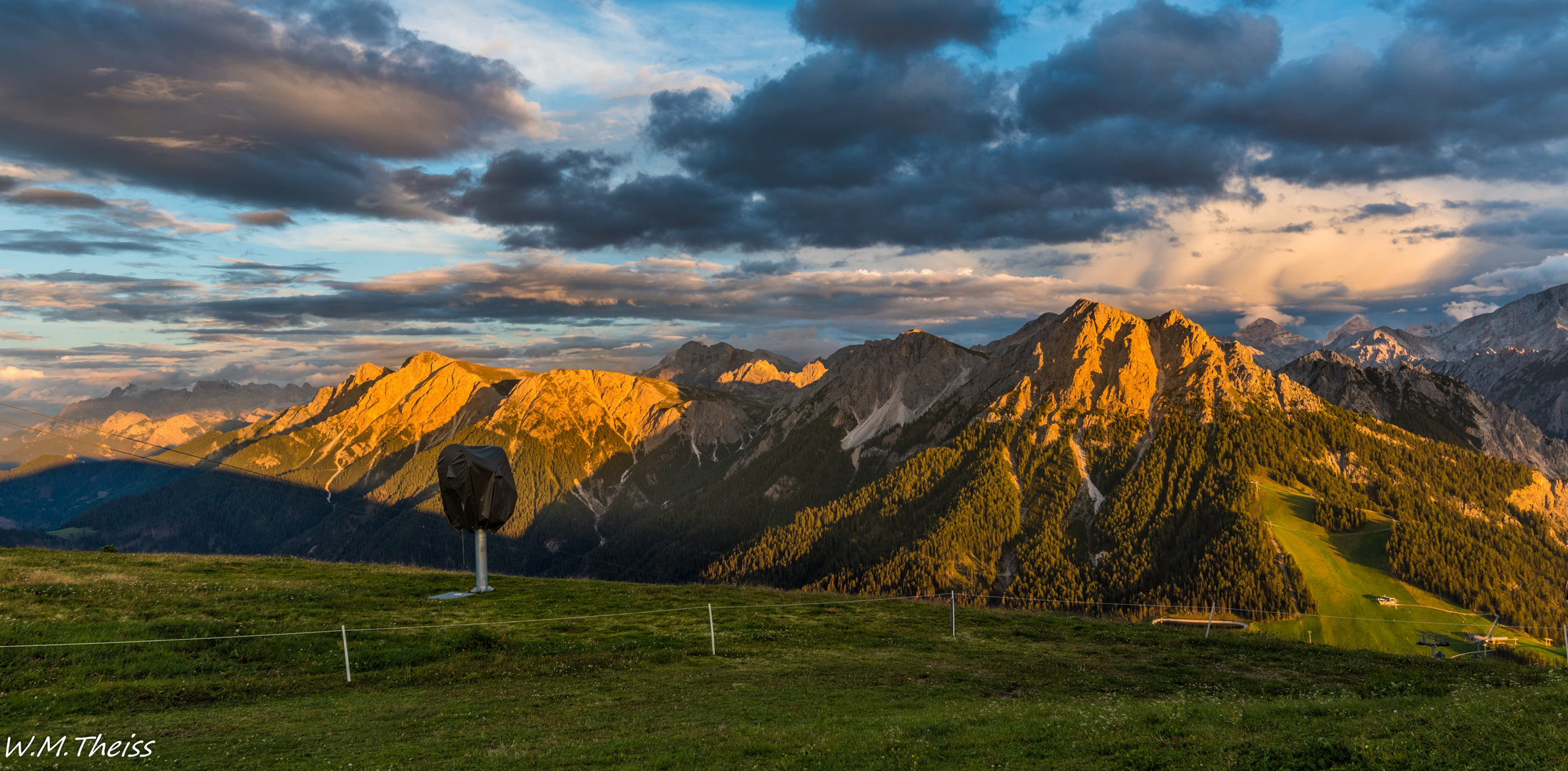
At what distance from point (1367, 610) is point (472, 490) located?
207m

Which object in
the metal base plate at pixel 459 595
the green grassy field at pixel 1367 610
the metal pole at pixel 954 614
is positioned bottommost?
the green grassy field at pixel 1367 610

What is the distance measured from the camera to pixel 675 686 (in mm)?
27547


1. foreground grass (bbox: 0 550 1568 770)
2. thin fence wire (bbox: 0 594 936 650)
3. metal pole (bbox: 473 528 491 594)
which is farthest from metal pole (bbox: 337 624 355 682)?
metal pole (bbox: 473 528 491 594)

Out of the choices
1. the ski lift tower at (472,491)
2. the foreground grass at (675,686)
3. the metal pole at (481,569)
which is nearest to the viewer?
the foreground grass at (675,686)

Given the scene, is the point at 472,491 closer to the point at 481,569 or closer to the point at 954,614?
the point at 481,569

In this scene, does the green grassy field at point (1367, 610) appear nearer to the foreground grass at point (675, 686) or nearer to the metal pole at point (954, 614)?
the metal pole at point (954, 614)

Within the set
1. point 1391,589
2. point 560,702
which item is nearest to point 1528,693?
point 560,702

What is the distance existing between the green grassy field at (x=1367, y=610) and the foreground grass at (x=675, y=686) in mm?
151809

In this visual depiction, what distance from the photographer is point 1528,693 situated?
60.5ft

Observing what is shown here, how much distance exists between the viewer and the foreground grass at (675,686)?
16.7 meters

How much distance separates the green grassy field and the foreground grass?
15181cm

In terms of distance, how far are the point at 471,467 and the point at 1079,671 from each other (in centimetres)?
3705

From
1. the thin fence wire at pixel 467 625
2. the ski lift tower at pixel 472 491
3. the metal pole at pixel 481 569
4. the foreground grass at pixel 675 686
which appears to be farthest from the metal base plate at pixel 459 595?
the thin fence wire at pixel 467 625

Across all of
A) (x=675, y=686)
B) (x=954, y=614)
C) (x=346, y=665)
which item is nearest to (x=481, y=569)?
(x=346, y=665)
